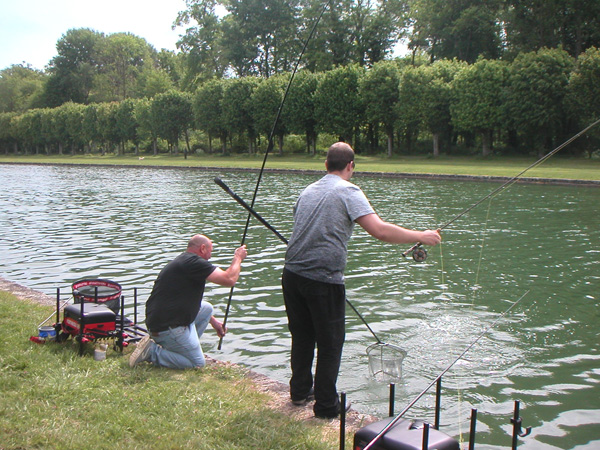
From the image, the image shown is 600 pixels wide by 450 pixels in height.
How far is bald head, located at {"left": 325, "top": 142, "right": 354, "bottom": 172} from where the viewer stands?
181 inches

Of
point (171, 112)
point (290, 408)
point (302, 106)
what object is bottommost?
point (290, 408)

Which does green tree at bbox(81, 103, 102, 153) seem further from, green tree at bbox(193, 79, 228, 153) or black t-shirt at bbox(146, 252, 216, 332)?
black t-shirt at bbox(146, 252, 216, 332)

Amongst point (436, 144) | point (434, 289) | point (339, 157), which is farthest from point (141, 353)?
point (436, 144)

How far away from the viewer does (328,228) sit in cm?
448

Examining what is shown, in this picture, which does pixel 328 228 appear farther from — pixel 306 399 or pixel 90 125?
pixel 90 125

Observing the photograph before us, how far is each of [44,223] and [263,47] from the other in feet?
229

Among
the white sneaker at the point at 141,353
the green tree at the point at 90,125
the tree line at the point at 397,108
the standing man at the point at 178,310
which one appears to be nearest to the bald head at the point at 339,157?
the standing man at the point at 178,310

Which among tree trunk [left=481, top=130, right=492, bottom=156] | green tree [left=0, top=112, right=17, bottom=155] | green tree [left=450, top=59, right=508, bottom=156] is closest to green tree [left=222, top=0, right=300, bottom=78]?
green tree [left=450, top=59, right=508, bottom=156]

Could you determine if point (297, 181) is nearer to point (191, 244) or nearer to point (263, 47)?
point (191, 244)

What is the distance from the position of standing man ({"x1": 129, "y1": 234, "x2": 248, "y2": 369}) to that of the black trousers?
3.43ft

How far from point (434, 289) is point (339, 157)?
226 inches

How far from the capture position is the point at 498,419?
5.31 meters

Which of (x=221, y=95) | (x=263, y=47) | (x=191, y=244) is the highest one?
(x=263, y=47)

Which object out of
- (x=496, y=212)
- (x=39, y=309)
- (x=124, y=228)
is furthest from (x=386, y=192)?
(x=39, y=309)
